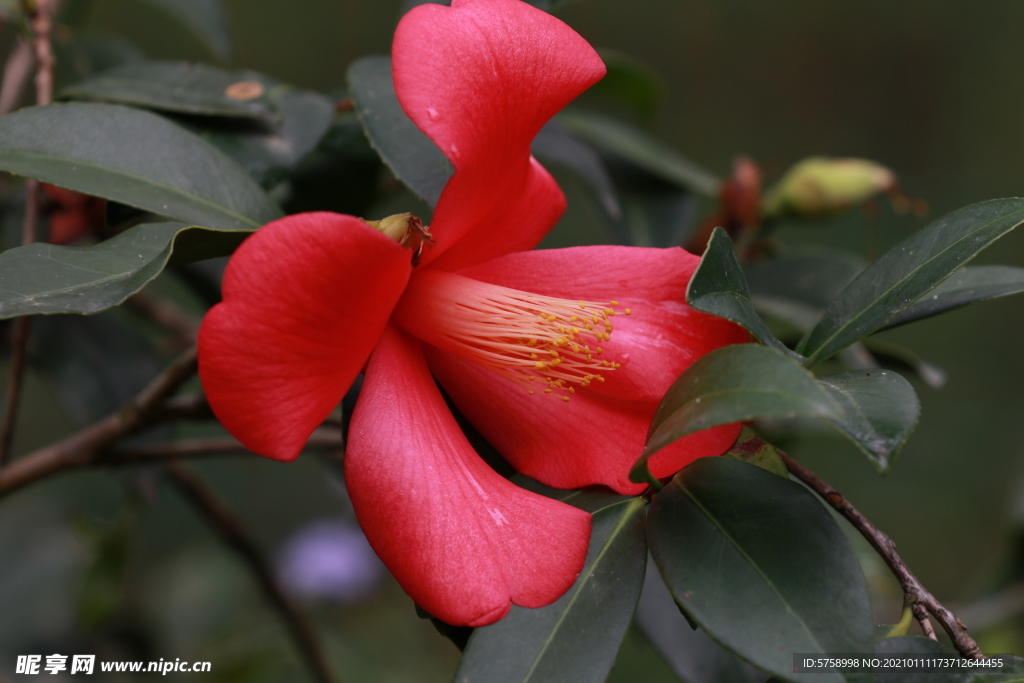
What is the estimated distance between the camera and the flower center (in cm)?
46

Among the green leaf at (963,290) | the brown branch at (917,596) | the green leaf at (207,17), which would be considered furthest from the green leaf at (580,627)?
the green leaf at (207,17)

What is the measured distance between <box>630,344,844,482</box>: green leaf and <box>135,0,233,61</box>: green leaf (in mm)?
859

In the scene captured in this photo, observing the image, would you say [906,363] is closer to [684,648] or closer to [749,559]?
[684,648]

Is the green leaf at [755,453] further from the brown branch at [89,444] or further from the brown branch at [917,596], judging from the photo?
the brown branch at [89,444]

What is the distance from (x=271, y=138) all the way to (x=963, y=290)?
557 millimetres

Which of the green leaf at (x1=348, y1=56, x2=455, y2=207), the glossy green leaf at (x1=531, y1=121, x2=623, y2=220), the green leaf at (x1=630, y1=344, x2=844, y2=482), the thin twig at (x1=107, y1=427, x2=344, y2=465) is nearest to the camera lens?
the green leaf at (x1=630, y1=344, x2=844, y2=482)

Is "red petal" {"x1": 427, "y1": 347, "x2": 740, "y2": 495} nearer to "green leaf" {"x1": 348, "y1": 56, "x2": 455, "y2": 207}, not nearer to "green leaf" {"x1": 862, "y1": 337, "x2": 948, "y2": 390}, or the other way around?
"green leaf" {"x1": 348, "y1": 56, "x2": 455, "y2": 207}

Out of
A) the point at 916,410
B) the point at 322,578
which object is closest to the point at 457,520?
the point at 916,410

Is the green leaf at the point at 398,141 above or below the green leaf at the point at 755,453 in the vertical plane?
above

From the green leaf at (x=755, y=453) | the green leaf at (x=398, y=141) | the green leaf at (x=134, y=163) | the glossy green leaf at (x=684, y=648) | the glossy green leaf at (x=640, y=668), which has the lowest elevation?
the glossy green leaf at (x=640, y=668)

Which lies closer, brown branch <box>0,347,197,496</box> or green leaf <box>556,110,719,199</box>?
brown branch <box>0,347,197,496</box>

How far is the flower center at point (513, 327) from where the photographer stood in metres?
0.46

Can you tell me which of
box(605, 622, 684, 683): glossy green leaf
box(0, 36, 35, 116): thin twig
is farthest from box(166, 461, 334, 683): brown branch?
box(605, 622, 684, 683): glossy green leaf

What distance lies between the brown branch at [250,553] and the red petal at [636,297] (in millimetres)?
647
